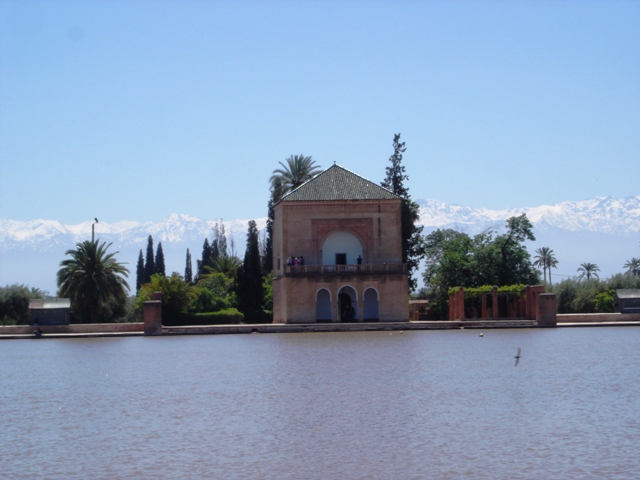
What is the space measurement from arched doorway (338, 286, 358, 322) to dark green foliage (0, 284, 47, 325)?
17019 millimetres

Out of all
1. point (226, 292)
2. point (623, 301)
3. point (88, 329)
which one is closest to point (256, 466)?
point (88, 329)

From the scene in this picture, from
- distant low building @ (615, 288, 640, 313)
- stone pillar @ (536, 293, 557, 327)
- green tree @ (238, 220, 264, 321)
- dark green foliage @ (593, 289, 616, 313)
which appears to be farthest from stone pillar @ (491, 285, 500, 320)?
green tree @ (238, 220, 264, 321)

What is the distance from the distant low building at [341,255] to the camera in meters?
39.6

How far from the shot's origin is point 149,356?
24000 mm

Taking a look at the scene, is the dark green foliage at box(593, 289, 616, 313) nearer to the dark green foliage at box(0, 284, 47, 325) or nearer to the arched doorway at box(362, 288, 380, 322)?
the arched doorway at box(362, 288, 380, 322)

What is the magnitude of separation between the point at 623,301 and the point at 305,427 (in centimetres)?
2794

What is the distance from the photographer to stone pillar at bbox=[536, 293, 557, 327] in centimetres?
3478

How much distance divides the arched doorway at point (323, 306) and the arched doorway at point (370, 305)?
1.60 metres

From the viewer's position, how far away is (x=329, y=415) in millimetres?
12273

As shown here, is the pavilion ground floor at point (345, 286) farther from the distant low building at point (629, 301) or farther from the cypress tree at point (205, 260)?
the cypress tree at point (205, 260)

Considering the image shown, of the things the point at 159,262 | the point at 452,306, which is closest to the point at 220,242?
the point at 159,262

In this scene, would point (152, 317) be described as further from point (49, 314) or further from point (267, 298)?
point (267, 298)

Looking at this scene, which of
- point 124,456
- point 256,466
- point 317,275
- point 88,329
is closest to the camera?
point 256,466

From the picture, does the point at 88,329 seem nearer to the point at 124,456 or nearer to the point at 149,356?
the point at 149,356
